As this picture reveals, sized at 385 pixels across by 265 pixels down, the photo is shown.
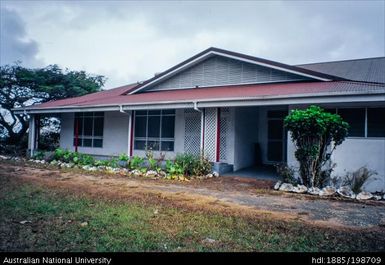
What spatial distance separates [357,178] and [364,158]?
4.39ft

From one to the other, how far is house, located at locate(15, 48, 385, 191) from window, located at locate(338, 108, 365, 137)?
0.7 inches

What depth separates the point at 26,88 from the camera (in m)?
25.6

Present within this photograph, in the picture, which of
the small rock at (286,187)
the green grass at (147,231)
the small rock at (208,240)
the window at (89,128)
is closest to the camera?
the green grass at (147,231)

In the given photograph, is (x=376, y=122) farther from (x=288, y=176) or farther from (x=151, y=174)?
(x=151, y=174)

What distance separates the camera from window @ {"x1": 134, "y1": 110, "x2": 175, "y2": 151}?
15.1 metres

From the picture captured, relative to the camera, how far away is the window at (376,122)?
31.5 ft

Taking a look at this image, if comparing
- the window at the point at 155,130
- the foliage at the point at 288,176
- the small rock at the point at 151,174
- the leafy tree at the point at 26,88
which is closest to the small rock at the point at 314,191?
the foliage at the point at 288,176

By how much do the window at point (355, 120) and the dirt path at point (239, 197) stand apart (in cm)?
300

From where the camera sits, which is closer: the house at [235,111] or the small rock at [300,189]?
the small rock at [300,189]

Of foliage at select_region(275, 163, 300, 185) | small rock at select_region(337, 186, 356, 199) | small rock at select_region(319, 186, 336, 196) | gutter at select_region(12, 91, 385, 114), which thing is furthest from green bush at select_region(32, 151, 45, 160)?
small rock at select_region(337, 186, 356, 199)

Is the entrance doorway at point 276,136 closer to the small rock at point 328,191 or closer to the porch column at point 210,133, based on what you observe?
the porch column at point 210,133

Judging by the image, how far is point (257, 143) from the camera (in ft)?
47.6

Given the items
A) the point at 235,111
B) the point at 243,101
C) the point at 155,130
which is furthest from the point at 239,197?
the point at 155,130
